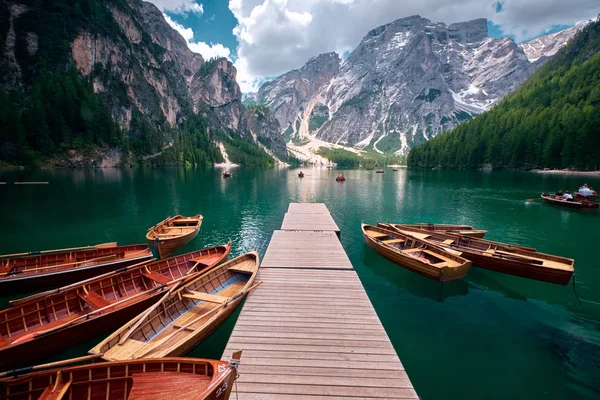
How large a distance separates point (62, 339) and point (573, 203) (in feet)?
208

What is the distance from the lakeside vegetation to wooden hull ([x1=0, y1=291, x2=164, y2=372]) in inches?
5236

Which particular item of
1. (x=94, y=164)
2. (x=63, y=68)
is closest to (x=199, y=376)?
(x=94, y=164)

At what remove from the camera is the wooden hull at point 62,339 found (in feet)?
29.2

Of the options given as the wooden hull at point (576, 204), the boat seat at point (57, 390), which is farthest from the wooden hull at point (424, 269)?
the wooden hull at point (576, 204)

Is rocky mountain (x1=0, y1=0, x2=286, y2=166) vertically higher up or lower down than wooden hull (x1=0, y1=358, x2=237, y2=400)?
higher up

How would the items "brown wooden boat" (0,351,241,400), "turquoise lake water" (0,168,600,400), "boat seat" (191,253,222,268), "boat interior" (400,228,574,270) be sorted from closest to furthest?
"brown wooden boat" (0,351,241,400) → "turquoise lake water" (0,168,600,400) → "boat interior" (400,228,574,270) → "boat seat" (191,253,222,268)

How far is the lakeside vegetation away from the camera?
97875mm

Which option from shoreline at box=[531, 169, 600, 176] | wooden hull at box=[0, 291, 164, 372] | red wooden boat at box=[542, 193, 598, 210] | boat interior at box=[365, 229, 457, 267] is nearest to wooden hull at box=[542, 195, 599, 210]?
red wooden boat at box=[542, 193, 598, 210]

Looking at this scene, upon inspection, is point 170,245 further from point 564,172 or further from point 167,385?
point 564,172

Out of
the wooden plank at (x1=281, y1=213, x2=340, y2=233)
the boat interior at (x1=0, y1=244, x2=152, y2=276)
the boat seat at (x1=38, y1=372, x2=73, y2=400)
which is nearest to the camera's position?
the boat seat at (x1=38, y1=372, x2=73, y2=400)

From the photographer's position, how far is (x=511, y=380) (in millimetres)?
10625

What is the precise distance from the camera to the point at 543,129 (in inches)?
4471

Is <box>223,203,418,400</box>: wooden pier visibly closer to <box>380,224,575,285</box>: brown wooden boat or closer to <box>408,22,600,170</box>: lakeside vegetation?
<box>380,224,575,285</box>: brown wooden boat

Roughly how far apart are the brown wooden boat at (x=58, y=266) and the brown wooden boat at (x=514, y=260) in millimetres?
23909
